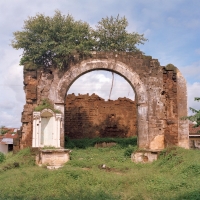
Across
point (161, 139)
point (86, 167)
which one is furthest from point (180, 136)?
point (86, 167)

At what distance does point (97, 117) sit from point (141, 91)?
655 centimetres

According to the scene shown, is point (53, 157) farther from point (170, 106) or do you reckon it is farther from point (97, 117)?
point (97, 117)

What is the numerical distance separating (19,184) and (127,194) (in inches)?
96.4

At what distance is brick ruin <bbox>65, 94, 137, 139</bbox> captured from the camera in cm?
1697


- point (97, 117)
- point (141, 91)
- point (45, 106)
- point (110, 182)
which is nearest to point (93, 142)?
point (97, 117)

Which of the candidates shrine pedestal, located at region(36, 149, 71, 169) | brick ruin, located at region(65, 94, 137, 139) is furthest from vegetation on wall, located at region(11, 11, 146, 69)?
brick ruin, located at region(65, 94, 137, 139)

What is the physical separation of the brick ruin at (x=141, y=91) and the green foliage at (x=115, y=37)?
895mm

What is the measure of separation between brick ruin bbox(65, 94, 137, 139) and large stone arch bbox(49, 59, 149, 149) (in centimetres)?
627

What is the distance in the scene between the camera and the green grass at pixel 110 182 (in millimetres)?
6191

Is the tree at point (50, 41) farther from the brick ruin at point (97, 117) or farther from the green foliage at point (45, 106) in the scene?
the brick ruin at point (97, 117)

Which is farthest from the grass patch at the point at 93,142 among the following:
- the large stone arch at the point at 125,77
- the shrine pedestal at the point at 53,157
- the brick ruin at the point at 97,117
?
the shrine pedestal at the point at 53,157

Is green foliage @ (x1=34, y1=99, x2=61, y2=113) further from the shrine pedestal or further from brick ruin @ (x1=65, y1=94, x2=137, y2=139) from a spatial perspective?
brick ruin @ (x1=65, y1=94, x2=137, y2=139)

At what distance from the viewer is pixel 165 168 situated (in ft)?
27.9

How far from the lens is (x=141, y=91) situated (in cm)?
1114
